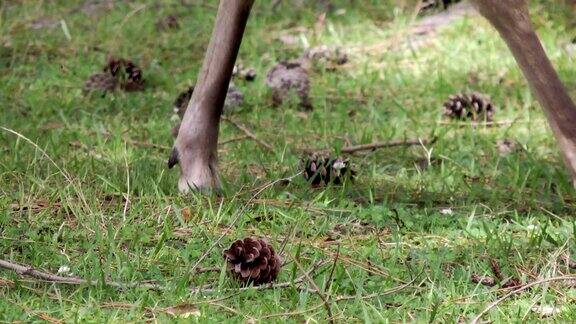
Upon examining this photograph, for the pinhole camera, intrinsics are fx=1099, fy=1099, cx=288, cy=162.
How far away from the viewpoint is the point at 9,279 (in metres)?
3.08

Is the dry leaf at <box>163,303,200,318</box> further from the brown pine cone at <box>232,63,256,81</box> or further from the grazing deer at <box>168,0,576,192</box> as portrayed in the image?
the brown pine cone at <box>232,63,256,81</box>

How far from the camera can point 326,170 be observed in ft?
13.5

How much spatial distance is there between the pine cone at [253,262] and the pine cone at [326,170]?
35.6 inches

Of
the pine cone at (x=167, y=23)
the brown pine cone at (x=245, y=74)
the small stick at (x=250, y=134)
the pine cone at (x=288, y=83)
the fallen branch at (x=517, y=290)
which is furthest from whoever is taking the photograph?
the pine cone at (x=167, y=23)

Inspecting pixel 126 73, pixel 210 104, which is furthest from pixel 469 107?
pixel 126 73

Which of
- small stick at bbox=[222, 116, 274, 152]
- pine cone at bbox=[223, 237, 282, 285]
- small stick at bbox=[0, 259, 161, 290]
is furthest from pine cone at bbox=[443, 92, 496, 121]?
small stick at bbox=[0, 259, 161, 290]

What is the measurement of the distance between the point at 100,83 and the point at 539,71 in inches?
101

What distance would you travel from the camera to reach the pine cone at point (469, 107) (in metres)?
5.11

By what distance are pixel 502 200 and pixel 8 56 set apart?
123 inches

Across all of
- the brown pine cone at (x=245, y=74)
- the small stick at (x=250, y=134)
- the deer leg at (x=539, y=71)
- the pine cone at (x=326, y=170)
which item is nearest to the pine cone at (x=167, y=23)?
the brown pine cone at (x=245, y=74)

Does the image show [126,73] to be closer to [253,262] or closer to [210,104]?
[210,104]

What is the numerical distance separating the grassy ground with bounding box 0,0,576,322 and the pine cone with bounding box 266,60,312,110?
0.09 m

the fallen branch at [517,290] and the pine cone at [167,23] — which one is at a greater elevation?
the fallen branch at [517,290]

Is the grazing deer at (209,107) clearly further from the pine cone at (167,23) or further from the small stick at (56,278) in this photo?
the pine cone at (167,23)
